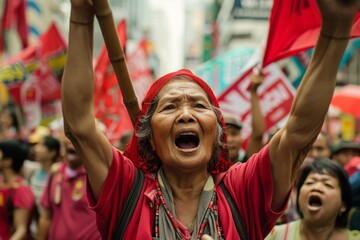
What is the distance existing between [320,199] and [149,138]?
5.15 ft

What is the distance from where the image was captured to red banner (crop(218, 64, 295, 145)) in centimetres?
724

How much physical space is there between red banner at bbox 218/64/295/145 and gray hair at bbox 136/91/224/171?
4.15m

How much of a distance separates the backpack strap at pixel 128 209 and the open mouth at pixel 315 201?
164cm

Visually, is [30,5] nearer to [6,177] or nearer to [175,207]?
[6,177]

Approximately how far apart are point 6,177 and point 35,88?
583cm

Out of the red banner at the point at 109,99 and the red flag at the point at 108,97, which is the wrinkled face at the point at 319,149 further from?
the red flag at the point at 108,97

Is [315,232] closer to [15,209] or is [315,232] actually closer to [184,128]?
[184,128]

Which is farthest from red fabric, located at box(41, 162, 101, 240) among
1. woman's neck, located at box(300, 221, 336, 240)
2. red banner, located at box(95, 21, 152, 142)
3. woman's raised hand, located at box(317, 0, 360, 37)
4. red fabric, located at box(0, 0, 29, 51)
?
red fabric, located at box(0, 0, 29, 51)

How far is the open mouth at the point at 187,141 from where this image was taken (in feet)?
9.68

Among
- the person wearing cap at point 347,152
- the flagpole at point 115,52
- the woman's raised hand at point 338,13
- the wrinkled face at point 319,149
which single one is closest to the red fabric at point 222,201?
the flagpole at point 115,52

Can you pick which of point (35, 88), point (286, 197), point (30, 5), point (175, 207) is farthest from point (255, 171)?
point (30, 5)

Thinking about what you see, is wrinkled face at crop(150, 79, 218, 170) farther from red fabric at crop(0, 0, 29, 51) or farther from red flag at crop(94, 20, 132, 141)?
red fabric at crop(0, 0, 29, 51)

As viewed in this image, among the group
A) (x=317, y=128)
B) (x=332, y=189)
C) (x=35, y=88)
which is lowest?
(x=35, y=88)

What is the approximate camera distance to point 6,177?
6176 mm
